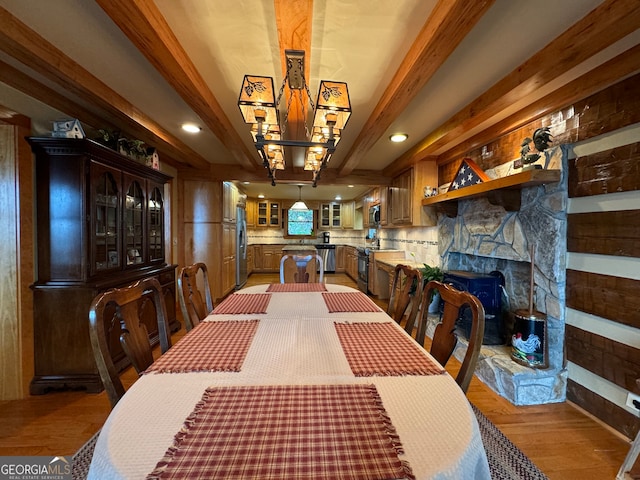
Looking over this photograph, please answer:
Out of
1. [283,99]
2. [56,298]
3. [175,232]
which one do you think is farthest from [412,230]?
[56,298]

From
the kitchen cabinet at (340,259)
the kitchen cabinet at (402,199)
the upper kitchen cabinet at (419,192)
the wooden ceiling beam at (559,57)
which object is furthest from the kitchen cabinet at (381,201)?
the wooden ceiling beam at (559,57)

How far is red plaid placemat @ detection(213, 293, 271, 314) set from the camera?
1576mm

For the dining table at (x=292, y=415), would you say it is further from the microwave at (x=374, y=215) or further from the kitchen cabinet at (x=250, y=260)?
the kitchen cabinet at (x=250, y=260)

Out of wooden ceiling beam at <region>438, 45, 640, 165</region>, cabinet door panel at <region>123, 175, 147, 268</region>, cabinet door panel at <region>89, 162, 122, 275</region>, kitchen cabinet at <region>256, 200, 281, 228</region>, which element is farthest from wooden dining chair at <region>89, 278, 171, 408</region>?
kitchen cabinet at <region>256, 200, 281, 228</region>

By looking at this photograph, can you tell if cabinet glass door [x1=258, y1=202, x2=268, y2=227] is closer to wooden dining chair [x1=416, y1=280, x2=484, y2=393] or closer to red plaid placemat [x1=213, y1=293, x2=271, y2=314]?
red plaid placemat [x1=213, y1=293, x2=271, y2=314]

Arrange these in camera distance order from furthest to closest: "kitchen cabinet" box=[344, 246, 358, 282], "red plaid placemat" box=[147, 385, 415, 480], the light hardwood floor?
"kitchen cabinet" box=[344, 246, 358, 282], the light hardwood floor, "red plaid placemat" box=[147, 385, 415, 480]

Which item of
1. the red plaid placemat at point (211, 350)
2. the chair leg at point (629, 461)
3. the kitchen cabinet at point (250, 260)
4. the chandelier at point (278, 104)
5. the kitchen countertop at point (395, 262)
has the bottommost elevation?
the chair leg at point (629, 461)

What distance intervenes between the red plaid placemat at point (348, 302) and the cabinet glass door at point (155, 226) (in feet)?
7.55

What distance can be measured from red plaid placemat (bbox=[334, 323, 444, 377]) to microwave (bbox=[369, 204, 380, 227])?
4190 mm

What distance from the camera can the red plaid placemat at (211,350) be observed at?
93 centimetres

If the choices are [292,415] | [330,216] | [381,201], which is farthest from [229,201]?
[292,415]

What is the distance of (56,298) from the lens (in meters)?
2.04

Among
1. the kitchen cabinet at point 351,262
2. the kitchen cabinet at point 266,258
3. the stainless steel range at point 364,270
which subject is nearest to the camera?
the stainless steel range at point 364,270

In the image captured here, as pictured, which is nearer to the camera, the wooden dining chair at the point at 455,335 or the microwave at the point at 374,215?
the wooden dining chair at the point at 455,335
